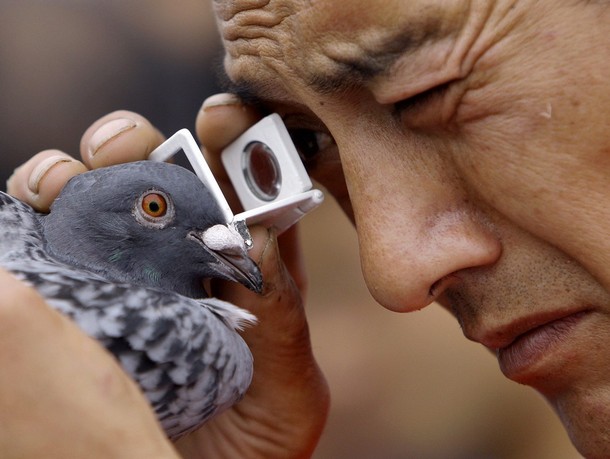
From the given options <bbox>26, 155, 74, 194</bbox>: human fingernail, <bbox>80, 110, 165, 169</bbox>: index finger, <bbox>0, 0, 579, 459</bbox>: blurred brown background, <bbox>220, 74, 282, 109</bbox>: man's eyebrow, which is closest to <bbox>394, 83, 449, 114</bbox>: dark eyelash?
<bbox>220, 74, 282, 109</bbox>: man's eyebrow

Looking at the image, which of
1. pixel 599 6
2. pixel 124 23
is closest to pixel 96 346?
pixel 599 6

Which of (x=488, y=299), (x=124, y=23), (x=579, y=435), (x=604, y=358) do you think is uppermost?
(x=124, y=23)

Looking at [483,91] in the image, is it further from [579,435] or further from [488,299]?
[579,435]

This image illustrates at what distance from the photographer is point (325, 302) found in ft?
14.2

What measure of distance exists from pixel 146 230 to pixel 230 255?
0.64 feet

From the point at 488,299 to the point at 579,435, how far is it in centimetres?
35

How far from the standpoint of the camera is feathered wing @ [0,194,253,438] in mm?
1399

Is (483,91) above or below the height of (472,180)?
above

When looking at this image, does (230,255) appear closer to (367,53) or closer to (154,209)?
(154,209)

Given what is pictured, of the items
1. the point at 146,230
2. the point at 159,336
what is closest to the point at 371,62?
the point at 159,336

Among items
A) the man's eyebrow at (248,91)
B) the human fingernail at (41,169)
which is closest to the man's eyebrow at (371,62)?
the man's eyebrow at (248,91)

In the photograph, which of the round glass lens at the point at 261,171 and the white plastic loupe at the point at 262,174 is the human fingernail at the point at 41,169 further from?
the round glass lens at the point at 261,171

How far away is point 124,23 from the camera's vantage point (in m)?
4.14

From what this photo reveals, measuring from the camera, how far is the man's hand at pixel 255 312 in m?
1.94
